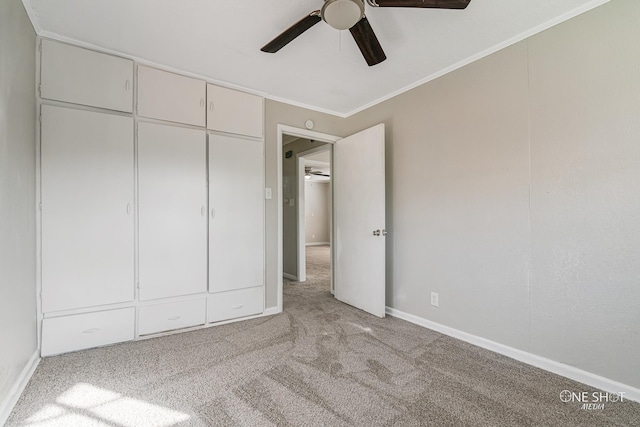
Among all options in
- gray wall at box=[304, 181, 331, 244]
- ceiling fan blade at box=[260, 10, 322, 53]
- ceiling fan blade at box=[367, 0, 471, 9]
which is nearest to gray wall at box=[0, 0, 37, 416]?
ceiling fan blade at box=[260, 10, 322, 53]

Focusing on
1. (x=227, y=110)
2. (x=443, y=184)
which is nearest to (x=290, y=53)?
(x=227, y=110)

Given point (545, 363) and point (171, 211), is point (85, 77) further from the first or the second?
point (545, 363)

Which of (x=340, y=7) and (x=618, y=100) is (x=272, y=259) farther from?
(x=618, y=100)

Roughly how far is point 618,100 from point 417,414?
6.97 feet

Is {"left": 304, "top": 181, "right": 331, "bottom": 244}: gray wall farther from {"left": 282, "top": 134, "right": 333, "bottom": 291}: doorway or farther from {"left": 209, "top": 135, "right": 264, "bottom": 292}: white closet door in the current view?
{"left": 209, "top": 135, "right": 264, "bottom": 292}: white closet door

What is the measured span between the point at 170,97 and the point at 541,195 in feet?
10.1

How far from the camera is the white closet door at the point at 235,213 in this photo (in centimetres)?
282

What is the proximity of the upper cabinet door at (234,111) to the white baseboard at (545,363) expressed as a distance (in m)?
2.58

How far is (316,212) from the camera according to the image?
10.9 metres

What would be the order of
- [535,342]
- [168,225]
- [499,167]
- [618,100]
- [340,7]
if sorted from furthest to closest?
[168,225] < [499,167] < [535,342] < [618,100] < [340,7]

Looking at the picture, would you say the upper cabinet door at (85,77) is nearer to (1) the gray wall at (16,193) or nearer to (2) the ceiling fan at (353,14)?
(1) the gray wall at (16,193)

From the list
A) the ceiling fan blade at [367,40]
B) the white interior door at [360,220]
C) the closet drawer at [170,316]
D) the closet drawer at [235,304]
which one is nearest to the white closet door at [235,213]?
the closet drawer at [235,304]

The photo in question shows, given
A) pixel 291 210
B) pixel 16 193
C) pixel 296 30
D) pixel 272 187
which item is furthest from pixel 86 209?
pixel 291 210

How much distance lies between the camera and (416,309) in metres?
2.87
